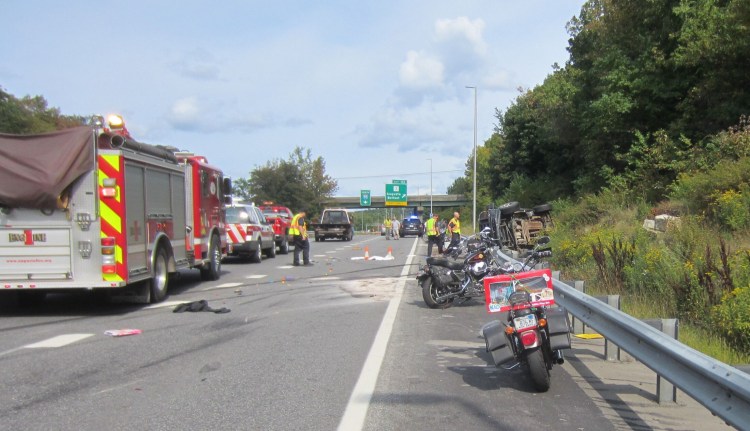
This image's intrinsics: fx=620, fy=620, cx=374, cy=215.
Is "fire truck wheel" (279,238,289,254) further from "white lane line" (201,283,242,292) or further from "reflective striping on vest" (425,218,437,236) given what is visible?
"white lane line" (201,283,242,292)

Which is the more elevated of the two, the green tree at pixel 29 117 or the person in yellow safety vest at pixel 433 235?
the green tree at pixel 29 117

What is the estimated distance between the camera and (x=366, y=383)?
5.85m

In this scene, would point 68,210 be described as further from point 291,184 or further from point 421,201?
point 421,201

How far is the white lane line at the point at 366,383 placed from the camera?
15.7 feet

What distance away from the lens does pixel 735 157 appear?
14000 mm

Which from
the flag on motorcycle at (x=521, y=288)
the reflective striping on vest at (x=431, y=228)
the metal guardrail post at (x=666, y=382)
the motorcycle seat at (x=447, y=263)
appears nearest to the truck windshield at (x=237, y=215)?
the reflective striping on vest at (x=431, y=228)

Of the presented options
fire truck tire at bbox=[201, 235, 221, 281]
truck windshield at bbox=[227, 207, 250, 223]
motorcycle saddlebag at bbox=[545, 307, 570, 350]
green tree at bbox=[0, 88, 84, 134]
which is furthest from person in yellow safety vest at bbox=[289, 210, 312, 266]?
green tree at bbox=[0, 88, 84, 134]

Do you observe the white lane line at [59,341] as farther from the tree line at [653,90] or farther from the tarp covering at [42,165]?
the tree line at [653,90]

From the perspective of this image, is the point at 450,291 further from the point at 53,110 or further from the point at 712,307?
the point at 53,110

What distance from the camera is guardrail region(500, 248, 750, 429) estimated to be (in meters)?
3.50

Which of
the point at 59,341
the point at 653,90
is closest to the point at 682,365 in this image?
the point at 59,341

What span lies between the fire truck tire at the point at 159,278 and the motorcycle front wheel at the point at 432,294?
190 inches

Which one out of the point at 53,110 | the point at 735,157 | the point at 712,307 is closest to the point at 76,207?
the point at 712,307

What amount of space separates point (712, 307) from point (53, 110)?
187 ft
